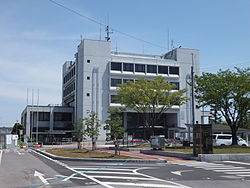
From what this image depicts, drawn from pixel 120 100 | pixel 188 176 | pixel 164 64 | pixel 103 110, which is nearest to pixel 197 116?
pixel 164 64

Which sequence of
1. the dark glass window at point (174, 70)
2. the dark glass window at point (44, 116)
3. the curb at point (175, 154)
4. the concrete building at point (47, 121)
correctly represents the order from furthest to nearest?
the dark glass window at point (174, 70), the dark glass window at point (44, 116), the concrete building at point (47, 121), the curb at point (175, 154)

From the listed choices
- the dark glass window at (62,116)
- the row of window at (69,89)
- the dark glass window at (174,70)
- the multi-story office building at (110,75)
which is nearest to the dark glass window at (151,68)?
the multi-story office building at (110,75)

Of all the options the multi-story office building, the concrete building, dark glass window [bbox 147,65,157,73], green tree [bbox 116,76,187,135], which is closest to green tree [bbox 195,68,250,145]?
green tree [bbox 116,76,187,135]

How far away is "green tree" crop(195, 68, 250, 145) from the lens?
101 feet

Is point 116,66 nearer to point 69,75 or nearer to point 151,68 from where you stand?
point 151,68

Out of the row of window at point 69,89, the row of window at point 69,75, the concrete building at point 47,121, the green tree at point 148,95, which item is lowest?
the concrete building at point 47,121

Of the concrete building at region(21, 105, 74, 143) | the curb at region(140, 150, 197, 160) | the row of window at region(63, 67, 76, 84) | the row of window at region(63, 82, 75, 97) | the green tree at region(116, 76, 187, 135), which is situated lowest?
the curb at region(140, 150, 197, 160)

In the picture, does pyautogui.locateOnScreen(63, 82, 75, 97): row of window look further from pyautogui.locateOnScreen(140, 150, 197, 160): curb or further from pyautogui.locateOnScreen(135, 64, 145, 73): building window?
pyautogui.locateOnScreen(140, 150, 197, 160): curb

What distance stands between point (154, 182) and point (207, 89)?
75.6ft

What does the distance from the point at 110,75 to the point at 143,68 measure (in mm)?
7540

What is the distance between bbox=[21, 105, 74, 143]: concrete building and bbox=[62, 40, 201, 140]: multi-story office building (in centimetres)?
409

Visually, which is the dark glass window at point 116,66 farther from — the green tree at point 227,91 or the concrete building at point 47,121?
the green tree at point 227,91

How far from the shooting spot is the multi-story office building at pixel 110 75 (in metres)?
63.0

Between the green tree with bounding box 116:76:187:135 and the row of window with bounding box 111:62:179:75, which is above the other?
the row of window with bounding box 111:62:179:75
